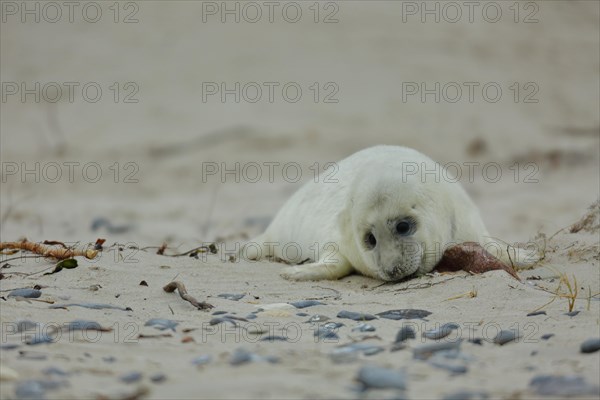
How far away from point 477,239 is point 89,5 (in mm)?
14036

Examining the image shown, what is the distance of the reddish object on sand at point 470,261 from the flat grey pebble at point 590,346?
5.04ft

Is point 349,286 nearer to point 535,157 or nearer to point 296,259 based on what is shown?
point 296,259

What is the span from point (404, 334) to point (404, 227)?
5.41 feet

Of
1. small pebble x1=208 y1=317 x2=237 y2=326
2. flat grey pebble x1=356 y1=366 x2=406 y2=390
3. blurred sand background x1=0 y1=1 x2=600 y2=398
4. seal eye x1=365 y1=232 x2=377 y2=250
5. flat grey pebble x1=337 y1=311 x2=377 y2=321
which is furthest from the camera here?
blurred sand background x1=0 y1=1 x2=600 y2=398

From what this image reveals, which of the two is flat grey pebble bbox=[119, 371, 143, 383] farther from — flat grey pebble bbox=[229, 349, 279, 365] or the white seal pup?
the white seal pup

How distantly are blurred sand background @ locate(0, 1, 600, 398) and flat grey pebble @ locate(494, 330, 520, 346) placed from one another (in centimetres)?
184

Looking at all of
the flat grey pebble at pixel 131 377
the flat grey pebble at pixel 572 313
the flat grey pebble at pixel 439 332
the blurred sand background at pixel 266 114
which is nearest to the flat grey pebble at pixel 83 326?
the flat grey pebble at pixel 131 377

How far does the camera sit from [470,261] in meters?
4.79

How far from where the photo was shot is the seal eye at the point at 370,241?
16.5 feet

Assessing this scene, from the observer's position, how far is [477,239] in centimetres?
533

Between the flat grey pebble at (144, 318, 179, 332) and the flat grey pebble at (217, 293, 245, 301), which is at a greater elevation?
the flat grey pebble at (144, 318, 179, 332)

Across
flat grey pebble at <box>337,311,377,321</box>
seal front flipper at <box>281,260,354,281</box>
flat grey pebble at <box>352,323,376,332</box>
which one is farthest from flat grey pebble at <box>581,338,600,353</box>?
seal front flipper at <box>281,260,354,281</box>

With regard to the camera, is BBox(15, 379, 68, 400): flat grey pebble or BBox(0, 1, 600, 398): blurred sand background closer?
BBox(15, 379, 68, 400): flat grey pebble

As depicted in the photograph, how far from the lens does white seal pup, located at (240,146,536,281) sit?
488cm
